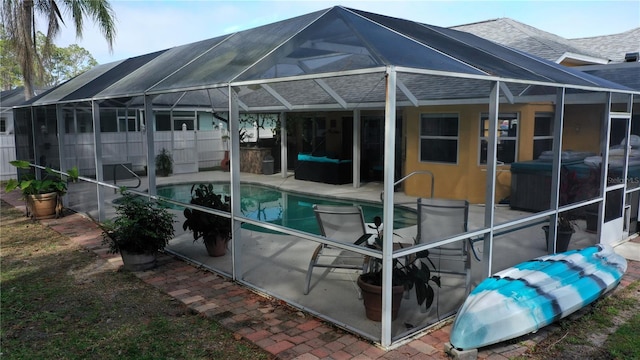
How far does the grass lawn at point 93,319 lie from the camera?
11.6 feet

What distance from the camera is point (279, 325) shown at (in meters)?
3.90

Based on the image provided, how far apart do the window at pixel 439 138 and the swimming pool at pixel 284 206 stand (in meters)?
1.64

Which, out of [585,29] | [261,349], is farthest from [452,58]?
[585,29]

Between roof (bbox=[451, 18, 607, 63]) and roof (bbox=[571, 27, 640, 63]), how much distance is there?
0.30 metres

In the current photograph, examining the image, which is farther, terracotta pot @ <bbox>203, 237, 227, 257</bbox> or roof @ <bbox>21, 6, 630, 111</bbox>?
terracotta pot @ <bbox>203, 237, 227, 257</bbox>

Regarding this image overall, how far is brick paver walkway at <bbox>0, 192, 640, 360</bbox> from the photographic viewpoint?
3.39 m

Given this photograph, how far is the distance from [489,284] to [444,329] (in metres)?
0.53

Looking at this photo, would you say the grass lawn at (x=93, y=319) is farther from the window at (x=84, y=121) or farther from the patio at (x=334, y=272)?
the window at (x=84, y=121)

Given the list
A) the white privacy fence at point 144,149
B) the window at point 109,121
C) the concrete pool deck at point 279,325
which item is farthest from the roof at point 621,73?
the window at point 109,121

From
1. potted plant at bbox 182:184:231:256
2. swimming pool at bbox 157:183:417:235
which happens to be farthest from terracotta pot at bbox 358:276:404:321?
swimming pool at bbox 157:183:417:235

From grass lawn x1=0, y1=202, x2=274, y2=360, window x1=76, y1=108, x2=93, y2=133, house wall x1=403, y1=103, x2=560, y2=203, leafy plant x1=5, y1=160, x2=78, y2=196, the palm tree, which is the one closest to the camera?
grass lawn x1=0, y1=202, x2=274, y2=360

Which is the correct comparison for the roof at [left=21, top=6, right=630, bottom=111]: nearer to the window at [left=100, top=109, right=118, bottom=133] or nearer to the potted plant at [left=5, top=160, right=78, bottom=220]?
the potted plant at [left=5, top=160, right=78, bottom=220]

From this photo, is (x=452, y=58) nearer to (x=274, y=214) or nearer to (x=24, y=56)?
(x=274, y=214)

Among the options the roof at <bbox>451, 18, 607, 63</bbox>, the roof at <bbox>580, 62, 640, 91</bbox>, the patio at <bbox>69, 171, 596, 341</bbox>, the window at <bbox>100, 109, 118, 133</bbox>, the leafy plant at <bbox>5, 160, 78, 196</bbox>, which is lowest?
the patio at <bbox>69, 171, 596, 341</bbox>
